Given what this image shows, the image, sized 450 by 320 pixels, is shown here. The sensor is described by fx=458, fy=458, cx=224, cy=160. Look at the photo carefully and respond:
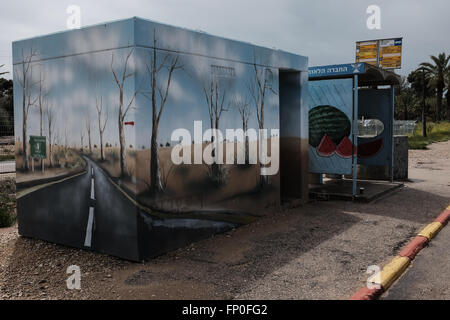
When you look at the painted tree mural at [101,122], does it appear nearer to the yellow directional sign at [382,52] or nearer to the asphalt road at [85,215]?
the asphalt road at [85,215]

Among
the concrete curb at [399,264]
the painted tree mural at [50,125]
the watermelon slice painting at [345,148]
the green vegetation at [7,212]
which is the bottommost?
the concrete curb at [399,264]

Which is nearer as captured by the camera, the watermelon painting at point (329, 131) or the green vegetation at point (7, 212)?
the green vegetation at point (7, 212)

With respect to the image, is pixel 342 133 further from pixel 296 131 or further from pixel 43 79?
pixel 43 79

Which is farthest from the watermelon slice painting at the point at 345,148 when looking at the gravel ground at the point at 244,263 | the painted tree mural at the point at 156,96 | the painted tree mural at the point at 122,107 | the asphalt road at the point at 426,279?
the painted tree mural at the point at 122,107

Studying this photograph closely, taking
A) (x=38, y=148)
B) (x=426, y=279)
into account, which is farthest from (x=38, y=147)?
(x=426, y=279)

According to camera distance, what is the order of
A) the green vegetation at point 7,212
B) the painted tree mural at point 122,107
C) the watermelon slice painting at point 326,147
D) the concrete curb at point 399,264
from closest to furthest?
the concrete curb at point 399,264 < the painted tree mural at point 122,107 < the green vegetation at point 7,212 < the watermelon slice painting at point 326,147

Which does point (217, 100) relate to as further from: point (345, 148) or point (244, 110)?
point (345, 148)

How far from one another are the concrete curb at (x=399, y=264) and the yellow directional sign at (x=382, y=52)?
22.9m

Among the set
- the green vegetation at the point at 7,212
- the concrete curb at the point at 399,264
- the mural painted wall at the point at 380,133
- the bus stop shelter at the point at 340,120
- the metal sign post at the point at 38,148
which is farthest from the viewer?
the mural painted wall at the point at 380,133

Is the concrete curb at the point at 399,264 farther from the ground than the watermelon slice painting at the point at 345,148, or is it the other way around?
the watermelon slice painting at the point at 345,148

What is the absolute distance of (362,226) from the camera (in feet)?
24.0

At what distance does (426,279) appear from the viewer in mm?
5043

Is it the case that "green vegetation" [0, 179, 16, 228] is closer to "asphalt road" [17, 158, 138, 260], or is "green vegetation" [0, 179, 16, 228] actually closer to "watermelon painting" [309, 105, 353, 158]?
"asphalt road" [17, 158, 138, 260]

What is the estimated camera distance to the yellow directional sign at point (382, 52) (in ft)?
92.6
